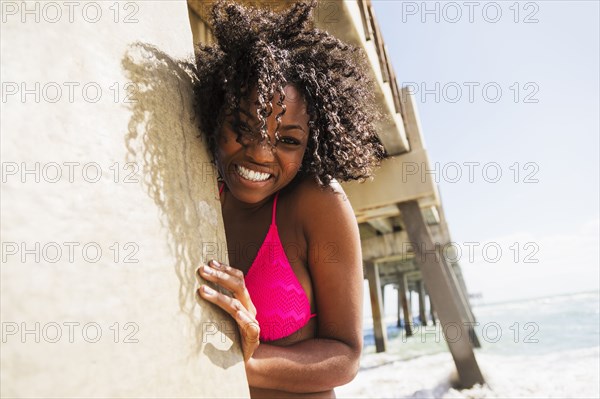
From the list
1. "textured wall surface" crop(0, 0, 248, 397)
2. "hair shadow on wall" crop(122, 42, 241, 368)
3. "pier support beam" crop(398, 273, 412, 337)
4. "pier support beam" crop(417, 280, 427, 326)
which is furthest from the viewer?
"pier support beam" crop(417, 280, 427, 326)

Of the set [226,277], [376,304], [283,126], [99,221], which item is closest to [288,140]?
[283,126]

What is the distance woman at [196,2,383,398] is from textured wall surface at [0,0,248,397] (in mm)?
327

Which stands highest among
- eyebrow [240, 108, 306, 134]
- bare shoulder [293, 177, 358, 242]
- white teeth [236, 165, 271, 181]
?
eyebrow [240, 108, 306, 134]

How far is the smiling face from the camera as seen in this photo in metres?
1.59

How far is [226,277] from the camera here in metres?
1.15

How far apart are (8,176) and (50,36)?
1.12 ft

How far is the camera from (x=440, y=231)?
48.8 feet

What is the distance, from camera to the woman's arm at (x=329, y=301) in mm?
1527

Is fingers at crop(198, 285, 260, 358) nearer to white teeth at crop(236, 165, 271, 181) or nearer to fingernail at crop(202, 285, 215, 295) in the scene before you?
fingernail at crop(202, 285, 215, 295)

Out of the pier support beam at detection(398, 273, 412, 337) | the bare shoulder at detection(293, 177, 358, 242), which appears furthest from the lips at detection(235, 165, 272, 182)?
the pier support beam at detection(398, 273, 412, 337)

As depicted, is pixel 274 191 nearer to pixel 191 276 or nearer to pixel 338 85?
pixel 338 85

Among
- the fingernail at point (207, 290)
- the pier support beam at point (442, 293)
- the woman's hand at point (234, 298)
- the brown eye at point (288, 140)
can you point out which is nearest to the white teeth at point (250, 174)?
the brown eye at point (288, 140)

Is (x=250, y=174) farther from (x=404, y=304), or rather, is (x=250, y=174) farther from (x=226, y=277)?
(x=404, y=304)

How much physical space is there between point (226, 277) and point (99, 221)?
15.3 inches
